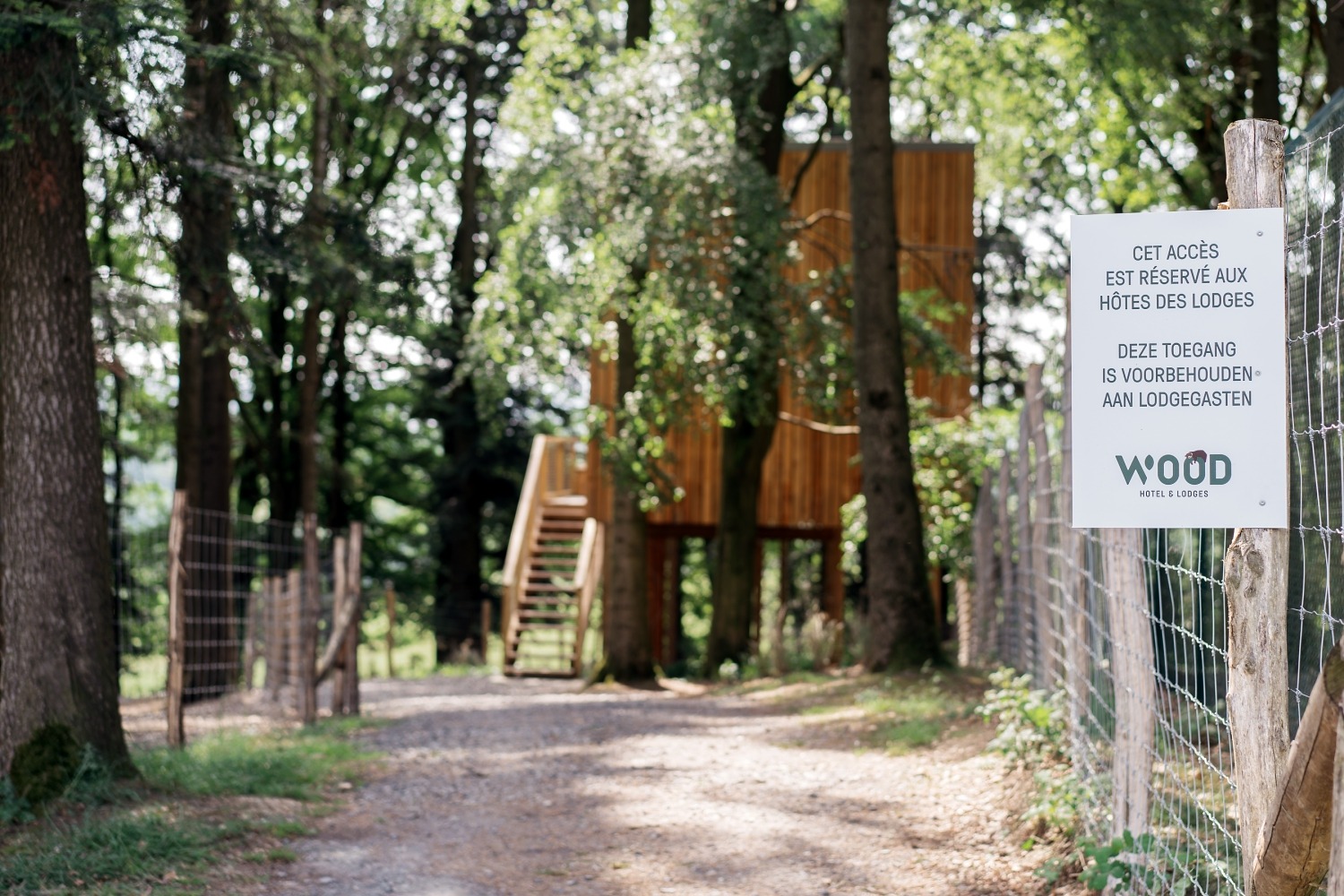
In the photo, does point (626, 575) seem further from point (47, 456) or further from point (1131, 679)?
point (1131, 679)

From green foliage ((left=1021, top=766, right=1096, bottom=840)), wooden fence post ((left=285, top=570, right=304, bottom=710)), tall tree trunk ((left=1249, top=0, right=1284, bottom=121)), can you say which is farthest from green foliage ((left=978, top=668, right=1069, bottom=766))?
tall tree trunk ((left=1249, top=0, right=1284, bottom=121))

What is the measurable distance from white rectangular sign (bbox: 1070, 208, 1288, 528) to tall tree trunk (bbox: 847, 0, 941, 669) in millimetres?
8081

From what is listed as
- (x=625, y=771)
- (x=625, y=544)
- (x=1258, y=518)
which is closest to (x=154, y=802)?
(x=625, y=771)

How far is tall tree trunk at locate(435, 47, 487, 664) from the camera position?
25781 millimetres

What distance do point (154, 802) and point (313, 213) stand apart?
12.3 ft

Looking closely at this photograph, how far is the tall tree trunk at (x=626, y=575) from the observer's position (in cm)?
1545

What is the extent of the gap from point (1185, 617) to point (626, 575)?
37.3 ft

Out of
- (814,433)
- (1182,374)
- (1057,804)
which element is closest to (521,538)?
(814,433)

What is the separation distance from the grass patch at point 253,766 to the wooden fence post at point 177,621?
0.71ft

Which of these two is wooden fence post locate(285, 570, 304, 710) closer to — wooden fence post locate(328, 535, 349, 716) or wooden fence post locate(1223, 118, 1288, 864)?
wooden fence post locate(328, 535, 349, 716)

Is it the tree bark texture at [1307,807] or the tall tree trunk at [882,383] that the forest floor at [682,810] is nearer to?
the tall tree trunk at [882,383]

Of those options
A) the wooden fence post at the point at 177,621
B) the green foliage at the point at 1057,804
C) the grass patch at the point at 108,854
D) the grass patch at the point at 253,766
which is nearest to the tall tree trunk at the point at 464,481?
the grass patch at the point at 253,766

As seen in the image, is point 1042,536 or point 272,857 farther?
point 1042,536

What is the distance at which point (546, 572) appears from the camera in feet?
63.5
